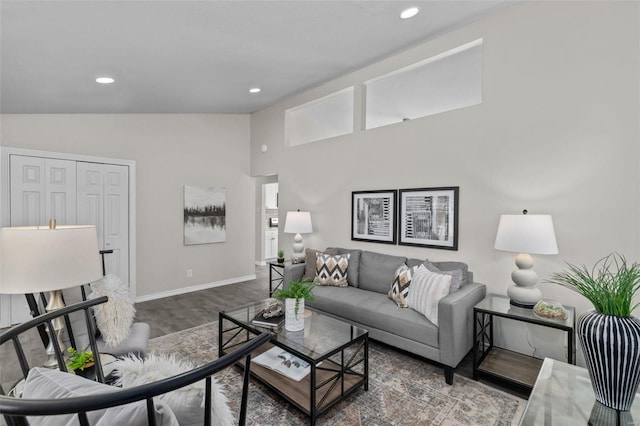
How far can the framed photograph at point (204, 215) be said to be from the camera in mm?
4906

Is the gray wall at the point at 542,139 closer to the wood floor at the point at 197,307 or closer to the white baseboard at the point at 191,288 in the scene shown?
the wood floor at the point at 197,307

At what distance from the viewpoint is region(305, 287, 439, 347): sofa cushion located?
248cm

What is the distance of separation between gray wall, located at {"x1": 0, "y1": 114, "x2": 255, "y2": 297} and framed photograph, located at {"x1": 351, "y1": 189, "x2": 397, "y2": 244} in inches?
97.2

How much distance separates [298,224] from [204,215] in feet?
6.09

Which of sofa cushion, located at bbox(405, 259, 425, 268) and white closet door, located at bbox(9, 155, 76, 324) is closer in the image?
sofa cushion, located at bbox(405, 259, 425, 268)

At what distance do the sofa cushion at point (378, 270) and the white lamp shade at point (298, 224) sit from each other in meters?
0.98

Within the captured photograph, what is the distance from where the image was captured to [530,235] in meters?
2.31

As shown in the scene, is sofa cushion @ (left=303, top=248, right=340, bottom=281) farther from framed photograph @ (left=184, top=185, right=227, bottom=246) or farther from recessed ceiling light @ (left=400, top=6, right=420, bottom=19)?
recessed ceiling light @ (left=400, top=6, right=420, bottom=19)

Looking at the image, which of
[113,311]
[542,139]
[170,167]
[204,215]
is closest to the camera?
[113,311]

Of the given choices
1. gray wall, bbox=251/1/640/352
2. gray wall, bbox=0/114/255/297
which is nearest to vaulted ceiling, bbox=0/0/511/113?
gray wall, bbox=0/114/255/297

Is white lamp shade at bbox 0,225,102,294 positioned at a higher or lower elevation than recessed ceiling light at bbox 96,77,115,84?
lower

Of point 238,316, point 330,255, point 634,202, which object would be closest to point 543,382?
point 634,202

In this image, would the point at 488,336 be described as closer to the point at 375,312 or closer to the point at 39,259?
the point at 375,312

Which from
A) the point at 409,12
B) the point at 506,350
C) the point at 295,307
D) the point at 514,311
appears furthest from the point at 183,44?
the point at 506,350
